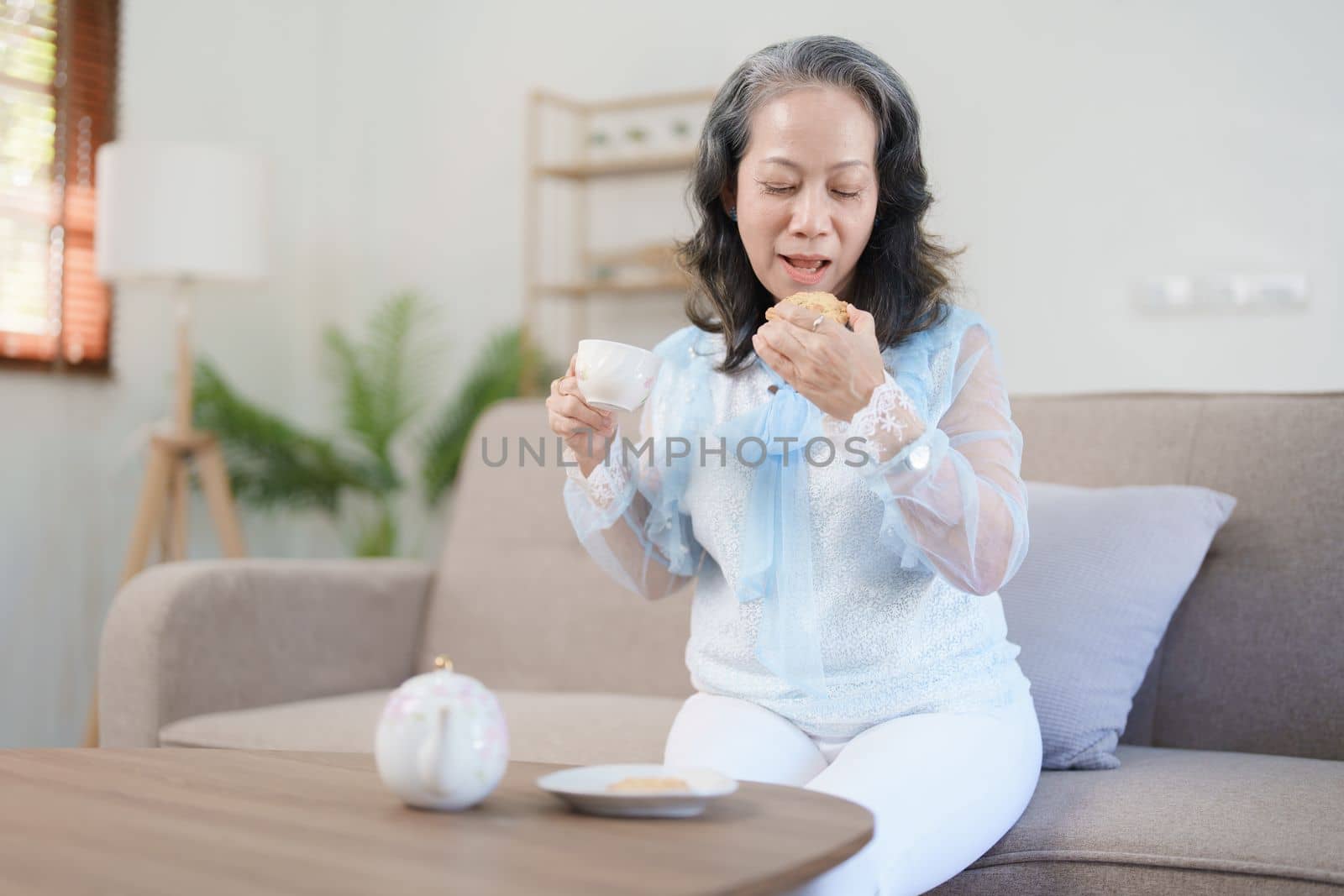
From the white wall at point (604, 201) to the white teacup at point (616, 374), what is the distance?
2.58 m

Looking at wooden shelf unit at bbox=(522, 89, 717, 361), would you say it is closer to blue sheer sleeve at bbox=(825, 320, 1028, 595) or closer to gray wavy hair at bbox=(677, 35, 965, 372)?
gray wavy hair at bbox=(677, 35, 965, 372)

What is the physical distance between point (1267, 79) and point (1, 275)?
330 centimetres

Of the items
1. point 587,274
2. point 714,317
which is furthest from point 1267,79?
point 714,317

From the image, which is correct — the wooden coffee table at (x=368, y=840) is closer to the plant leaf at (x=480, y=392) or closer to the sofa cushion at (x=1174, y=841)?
the sofa cushion at (x=1174, y=841)

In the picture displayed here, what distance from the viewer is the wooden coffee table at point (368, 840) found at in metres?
0.74

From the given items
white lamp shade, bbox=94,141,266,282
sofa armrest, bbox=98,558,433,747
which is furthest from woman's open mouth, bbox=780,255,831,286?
white lamp shade, bbox=94,141,266,282

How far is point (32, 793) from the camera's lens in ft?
3.28

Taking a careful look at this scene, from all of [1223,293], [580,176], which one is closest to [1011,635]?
[1223,293]

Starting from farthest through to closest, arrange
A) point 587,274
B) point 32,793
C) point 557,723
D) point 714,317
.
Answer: point 587,274 < point 557,723 < point 714,317 < point 32,793

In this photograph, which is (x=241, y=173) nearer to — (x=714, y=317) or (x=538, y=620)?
(x=538, y=620)

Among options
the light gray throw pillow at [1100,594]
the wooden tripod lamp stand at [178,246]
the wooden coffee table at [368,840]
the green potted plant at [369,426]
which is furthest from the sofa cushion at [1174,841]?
the green potted plant at [369,426]

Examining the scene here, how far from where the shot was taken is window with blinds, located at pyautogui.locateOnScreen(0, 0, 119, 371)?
3.36 meters

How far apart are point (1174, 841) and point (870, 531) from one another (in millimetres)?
413

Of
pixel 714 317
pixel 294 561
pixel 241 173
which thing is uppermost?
pixel 241 173
